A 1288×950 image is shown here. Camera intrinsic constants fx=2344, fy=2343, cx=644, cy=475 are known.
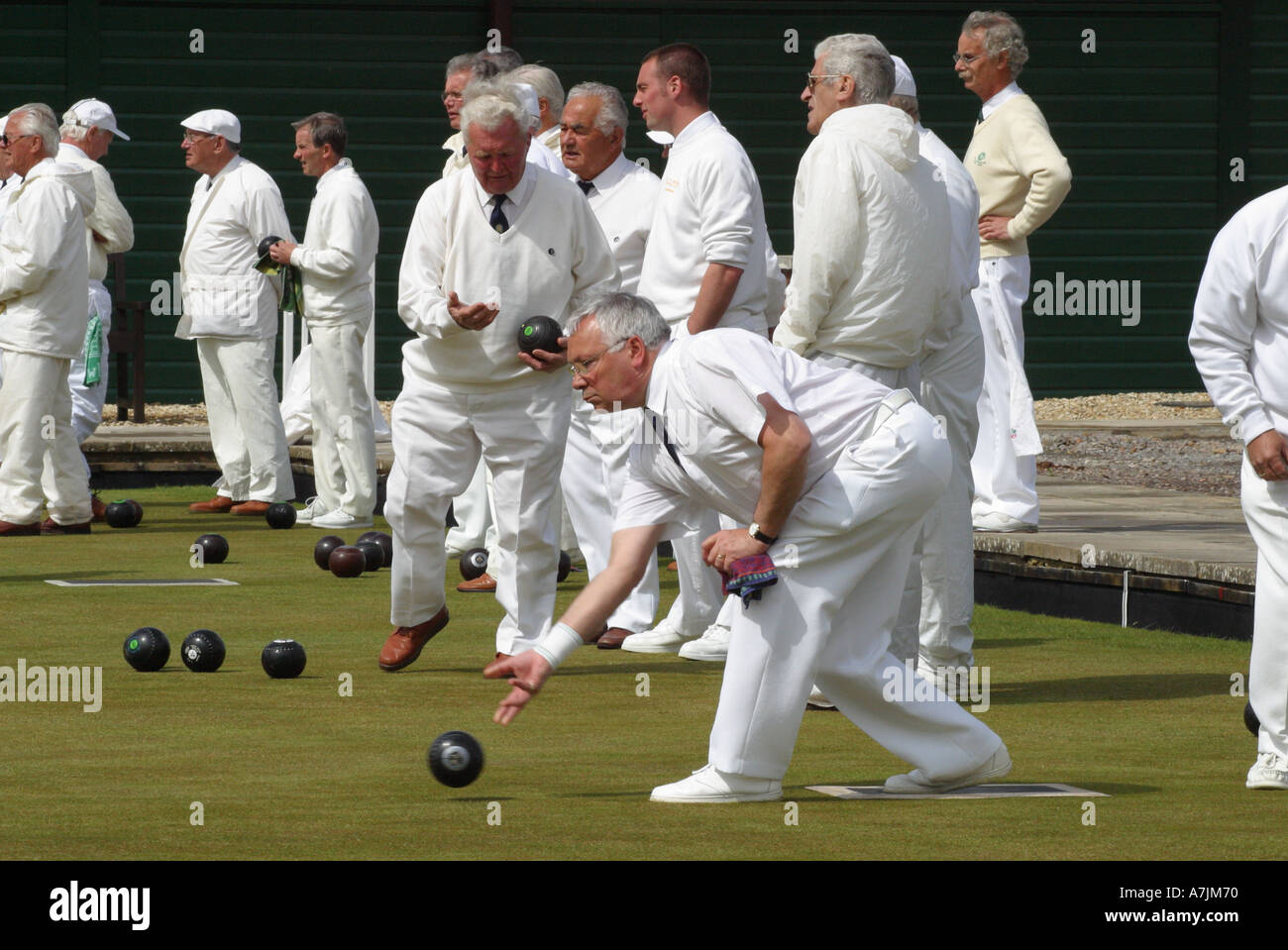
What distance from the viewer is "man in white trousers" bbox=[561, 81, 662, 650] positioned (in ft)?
28.6

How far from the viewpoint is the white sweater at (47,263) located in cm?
1190

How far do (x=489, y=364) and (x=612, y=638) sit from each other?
142 cm

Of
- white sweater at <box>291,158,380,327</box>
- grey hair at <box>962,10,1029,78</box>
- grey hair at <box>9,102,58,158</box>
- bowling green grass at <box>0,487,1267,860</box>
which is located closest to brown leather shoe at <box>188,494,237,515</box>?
white sweater at <box>291,158,380,327</box>

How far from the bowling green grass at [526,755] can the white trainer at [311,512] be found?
11.0 ft

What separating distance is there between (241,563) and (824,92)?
4988mm

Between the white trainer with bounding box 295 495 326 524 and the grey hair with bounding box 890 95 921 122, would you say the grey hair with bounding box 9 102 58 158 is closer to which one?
the white trainer with bounding box 295 495 326 524

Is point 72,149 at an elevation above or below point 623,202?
above

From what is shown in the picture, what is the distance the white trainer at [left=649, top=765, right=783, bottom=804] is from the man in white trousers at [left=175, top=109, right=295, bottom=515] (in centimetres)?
793

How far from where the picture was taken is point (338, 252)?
40.3ft

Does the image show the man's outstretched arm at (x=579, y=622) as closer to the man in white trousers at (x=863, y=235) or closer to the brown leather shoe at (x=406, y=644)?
the man in white trousers at (x=863, y=235)

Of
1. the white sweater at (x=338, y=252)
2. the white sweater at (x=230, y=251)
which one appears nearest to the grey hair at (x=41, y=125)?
the white sweater at (x=230, y=251)

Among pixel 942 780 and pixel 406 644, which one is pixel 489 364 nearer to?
pixel 406 644

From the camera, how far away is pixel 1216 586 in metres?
8.62

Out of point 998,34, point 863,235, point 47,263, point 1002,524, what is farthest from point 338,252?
point 863,235
